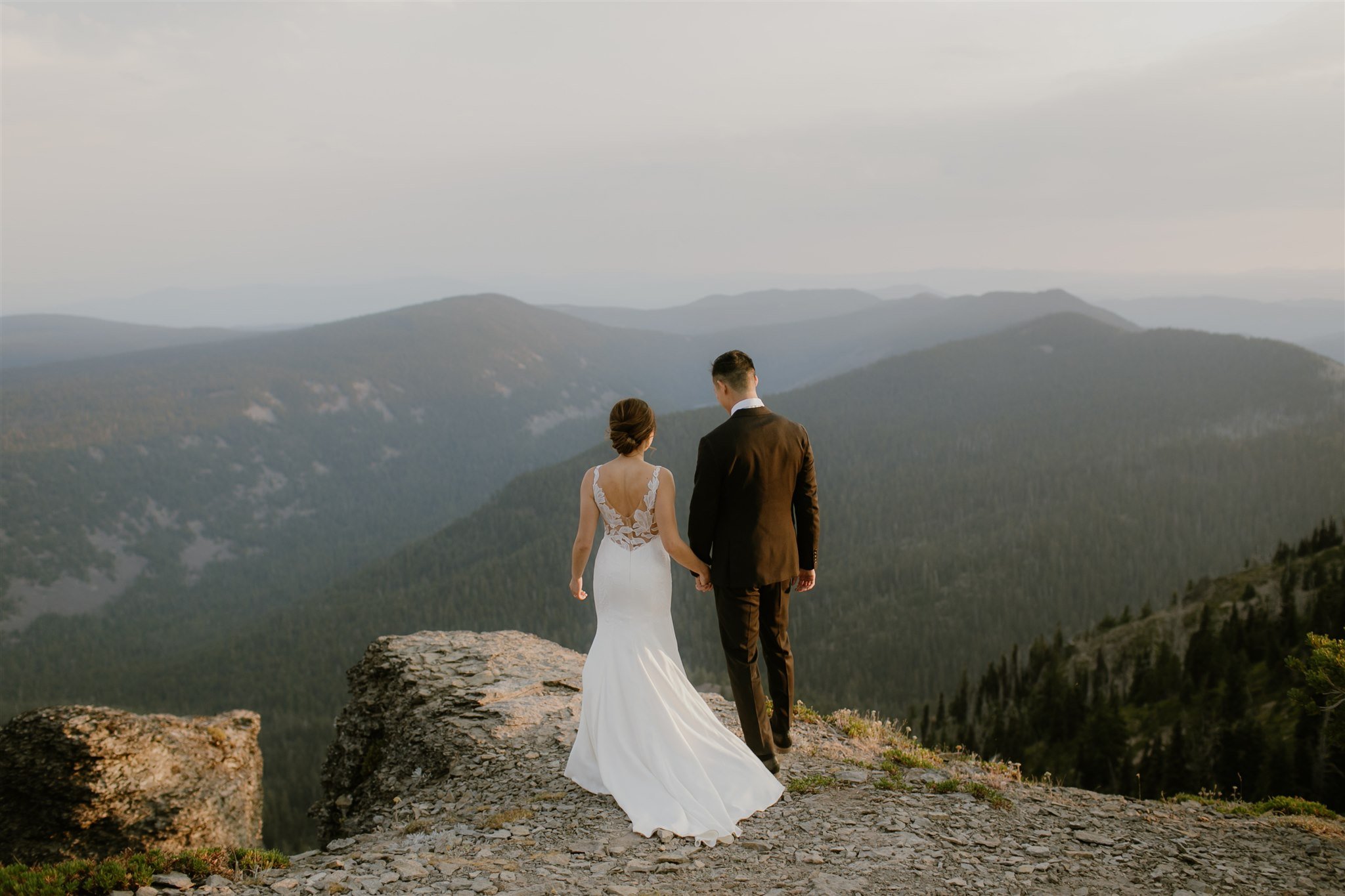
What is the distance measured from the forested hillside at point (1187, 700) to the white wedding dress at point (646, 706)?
1251 inches

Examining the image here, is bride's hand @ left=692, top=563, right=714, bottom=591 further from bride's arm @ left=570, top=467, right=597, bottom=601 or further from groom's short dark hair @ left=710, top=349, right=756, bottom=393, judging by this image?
groom's short dark hair @ left=710, top=349, right=756, bottom=393

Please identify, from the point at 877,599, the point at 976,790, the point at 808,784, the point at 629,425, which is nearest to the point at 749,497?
the point at 629,425

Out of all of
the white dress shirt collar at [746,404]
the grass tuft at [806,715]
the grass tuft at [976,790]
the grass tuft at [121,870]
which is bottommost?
the grass tuft at [806,715]

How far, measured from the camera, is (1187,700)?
6450 centimetres

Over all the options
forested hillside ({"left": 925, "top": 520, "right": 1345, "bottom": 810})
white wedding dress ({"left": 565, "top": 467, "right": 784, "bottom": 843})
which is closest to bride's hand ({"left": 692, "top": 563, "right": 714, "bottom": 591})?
white wedding dress ({"left": 565, "top": 467, "right": 784, "bottom": 843})

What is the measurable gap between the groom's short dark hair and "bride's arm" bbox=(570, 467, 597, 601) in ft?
5.89

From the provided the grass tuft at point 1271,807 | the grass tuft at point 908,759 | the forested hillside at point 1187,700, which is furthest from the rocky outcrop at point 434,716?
the forested hillside at point 1187,700

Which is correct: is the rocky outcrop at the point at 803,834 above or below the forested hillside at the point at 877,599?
above

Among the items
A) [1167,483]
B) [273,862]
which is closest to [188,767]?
[273,862]

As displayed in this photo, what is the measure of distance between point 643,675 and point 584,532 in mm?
1896

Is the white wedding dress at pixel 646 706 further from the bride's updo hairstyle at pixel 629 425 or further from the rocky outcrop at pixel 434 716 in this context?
the rocky outcrop at pixel 434 716

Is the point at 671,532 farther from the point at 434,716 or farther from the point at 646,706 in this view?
the point at 434,716

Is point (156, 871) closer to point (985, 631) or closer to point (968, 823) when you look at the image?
point (968, 823)

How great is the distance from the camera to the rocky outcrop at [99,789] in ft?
53.2
